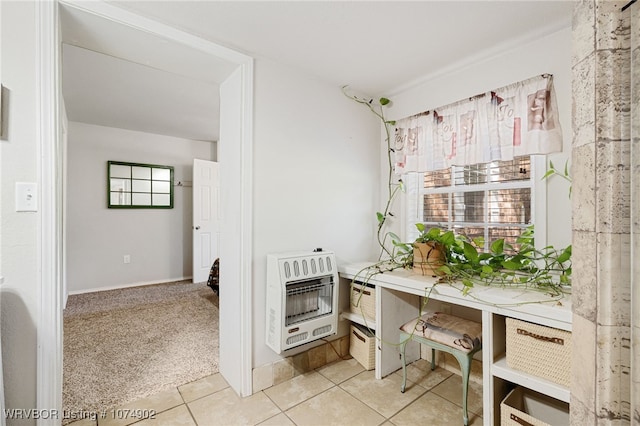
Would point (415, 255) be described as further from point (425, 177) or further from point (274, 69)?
point (274, 69)

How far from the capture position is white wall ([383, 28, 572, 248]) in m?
1.70

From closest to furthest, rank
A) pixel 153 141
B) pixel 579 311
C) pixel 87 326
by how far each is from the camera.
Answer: pixel 579 311, pixel 87 326, pixel 153 141

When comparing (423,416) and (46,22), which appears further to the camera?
(423,416)

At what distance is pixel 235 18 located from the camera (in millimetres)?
1632

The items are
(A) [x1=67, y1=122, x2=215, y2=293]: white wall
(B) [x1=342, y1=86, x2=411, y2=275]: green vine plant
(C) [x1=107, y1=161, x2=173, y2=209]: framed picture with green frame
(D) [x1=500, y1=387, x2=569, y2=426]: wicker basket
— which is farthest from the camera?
(C) [x1=107, y1=161, x2=173, y2=209]: framed picture with green frame

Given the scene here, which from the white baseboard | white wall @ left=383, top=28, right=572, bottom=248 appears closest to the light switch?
white wall @ left=383, top=28, right=572, bottom=248

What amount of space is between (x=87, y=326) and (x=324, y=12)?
3548 millimetres

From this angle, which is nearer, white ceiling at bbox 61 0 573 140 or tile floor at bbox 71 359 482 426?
white ceiling at bbox 61 0 573 140

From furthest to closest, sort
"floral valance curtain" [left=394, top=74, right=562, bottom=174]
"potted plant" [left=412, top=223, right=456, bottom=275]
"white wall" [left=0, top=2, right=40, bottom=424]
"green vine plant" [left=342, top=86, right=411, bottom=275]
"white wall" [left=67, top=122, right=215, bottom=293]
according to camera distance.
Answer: "white wall" [left=67, top=122, right=215, bottom=293], "green vine plant" [left=342, top=86, right=411, bottom=275], "potted plant" [left=412, top=223, right=456, bottom=275], "floral valance curtain" [left=394, top=74, right=562, bottom=174], "white wall" [left=0, top=2, right=40, bottom=424]

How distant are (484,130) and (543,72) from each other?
44 cm

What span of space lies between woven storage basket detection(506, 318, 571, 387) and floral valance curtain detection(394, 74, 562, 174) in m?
1.07

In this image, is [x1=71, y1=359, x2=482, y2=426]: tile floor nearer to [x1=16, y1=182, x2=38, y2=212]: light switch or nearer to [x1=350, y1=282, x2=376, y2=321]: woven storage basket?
[x1=350, y1=282, x2=376, y2=321]: woven storage basket

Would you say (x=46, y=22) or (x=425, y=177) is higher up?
(x=46, y=22)

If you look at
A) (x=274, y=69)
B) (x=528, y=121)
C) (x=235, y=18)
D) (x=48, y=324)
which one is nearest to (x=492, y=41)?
(x=528, y=121)
